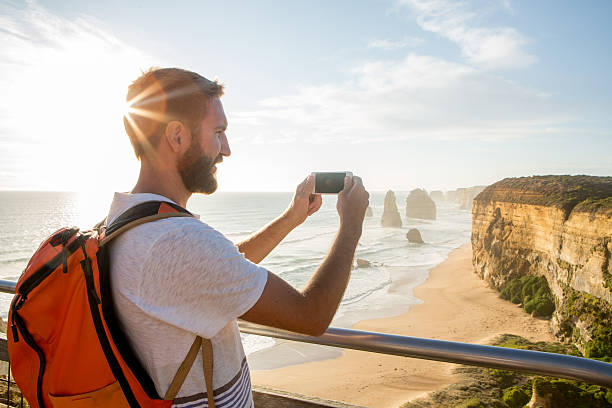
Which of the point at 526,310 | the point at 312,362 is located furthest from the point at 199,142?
the point at 526,310

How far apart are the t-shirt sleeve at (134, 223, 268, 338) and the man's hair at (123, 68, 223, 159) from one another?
0.46 m

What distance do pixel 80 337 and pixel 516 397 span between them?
14672 millimetres

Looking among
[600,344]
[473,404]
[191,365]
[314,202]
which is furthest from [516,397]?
[191,365]

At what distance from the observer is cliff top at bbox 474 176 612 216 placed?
22.3 meters

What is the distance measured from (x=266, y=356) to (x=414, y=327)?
10.3 meters

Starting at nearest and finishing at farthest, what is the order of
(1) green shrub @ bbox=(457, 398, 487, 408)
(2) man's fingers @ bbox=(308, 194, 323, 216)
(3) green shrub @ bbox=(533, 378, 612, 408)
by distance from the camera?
1. (2) man's fingers @ bbox=(308, 194, 323, 216)
2. (3) green shrub @ bbox=(533, 378, 612, 408)
3. (1) green shrub @ bbox=(457, 398, 487, 408)

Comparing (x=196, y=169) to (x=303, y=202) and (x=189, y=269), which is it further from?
(x=303, y=202)

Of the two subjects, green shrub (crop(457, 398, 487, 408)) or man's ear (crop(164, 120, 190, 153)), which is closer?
man's ear (crop(164, 120, 190, 153))

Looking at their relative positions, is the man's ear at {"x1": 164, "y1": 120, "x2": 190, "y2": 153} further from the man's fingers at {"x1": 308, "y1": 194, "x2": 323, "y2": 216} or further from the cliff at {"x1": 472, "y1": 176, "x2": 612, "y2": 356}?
the cliff at {"x1": 472, "y1": 176, "x2": 612, "y2": 356}

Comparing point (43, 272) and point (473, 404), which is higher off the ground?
point (43, 272)

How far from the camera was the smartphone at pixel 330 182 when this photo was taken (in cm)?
173

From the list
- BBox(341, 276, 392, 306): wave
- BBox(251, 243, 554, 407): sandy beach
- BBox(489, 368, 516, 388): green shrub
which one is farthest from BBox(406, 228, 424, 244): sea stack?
BBox(489, 368, 516, 388): green shrub

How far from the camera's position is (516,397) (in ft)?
39.3

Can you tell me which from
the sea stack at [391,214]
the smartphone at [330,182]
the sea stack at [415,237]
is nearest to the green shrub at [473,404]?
the smartphone at [330,182]
